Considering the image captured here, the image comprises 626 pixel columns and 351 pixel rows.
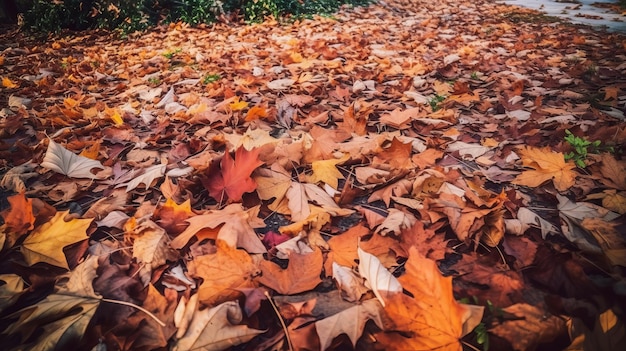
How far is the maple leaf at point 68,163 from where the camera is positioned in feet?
4.70

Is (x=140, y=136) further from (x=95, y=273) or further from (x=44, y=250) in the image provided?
(x=95, y=273)

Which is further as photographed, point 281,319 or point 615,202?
point 615,202

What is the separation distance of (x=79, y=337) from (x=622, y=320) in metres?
1.29

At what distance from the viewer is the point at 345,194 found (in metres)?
1.26

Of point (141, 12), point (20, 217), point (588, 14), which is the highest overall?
point (141, 12)

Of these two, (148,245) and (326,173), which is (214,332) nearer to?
(148,245)

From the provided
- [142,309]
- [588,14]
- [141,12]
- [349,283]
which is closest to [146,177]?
[142,309]

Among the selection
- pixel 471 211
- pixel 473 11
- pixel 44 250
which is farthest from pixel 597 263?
pixel 473 11

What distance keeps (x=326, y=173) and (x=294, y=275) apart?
0.55 metres

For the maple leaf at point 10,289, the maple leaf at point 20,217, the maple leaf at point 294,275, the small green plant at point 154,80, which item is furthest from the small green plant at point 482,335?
the small green plant at point 154,80

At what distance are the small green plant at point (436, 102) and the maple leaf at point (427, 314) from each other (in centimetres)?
156

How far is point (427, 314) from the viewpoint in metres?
0.73

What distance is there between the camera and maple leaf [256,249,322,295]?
0.90 m

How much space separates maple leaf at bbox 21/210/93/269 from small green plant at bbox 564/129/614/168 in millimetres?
1937
